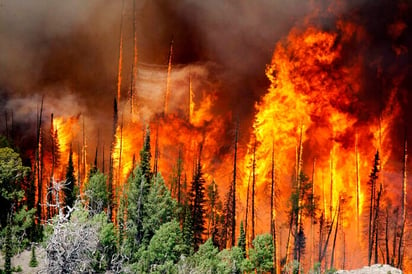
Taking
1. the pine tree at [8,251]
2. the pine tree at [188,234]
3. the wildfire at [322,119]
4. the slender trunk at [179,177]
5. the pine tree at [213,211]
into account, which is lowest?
the pine tree at [8,251]

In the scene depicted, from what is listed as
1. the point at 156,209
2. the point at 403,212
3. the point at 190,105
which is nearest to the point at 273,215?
the point at 403,212

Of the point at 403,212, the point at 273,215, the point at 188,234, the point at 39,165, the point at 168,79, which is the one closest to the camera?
the point at 188,234

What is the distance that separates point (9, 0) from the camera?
144000 mm

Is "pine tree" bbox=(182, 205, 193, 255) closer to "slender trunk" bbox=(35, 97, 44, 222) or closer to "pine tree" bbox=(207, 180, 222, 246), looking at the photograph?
"pine tree" bbox=(207, 180, 222, 246)

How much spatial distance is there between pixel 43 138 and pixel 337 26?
8292 centimetres

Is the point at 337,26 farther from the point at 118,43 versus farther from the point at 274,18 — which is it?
the point at 118,43

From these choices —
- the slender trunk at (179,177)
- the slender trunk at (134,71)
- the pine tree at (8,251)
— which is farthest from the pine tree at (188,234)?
the slender trunk at (134,71)

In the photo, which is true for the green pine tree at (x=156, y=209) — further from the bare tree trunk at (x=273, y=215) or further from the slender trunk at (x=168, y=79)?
the slender trunk at (x=168, y=79)

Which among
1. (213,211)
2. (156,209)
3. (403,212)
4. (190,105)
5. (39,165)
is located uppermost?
(190,105)

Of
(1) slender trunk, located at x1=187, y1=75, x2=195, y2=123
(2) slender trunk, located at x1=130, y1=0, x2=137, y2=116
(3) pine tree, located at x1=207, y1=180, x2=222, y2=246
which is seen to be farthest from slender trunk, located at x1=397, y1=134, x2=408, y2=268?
(2) slender trunk, located at x1=130, y1=0, x2=137, y2=116

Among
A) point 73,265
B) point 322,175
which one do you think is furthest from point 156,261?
point 322,175

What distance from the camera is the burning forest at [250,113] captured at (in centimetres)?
12344

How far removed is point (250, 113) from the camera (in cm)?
14262

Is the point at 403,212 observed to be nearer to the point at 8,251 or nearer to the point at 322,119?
the point at 322,119
